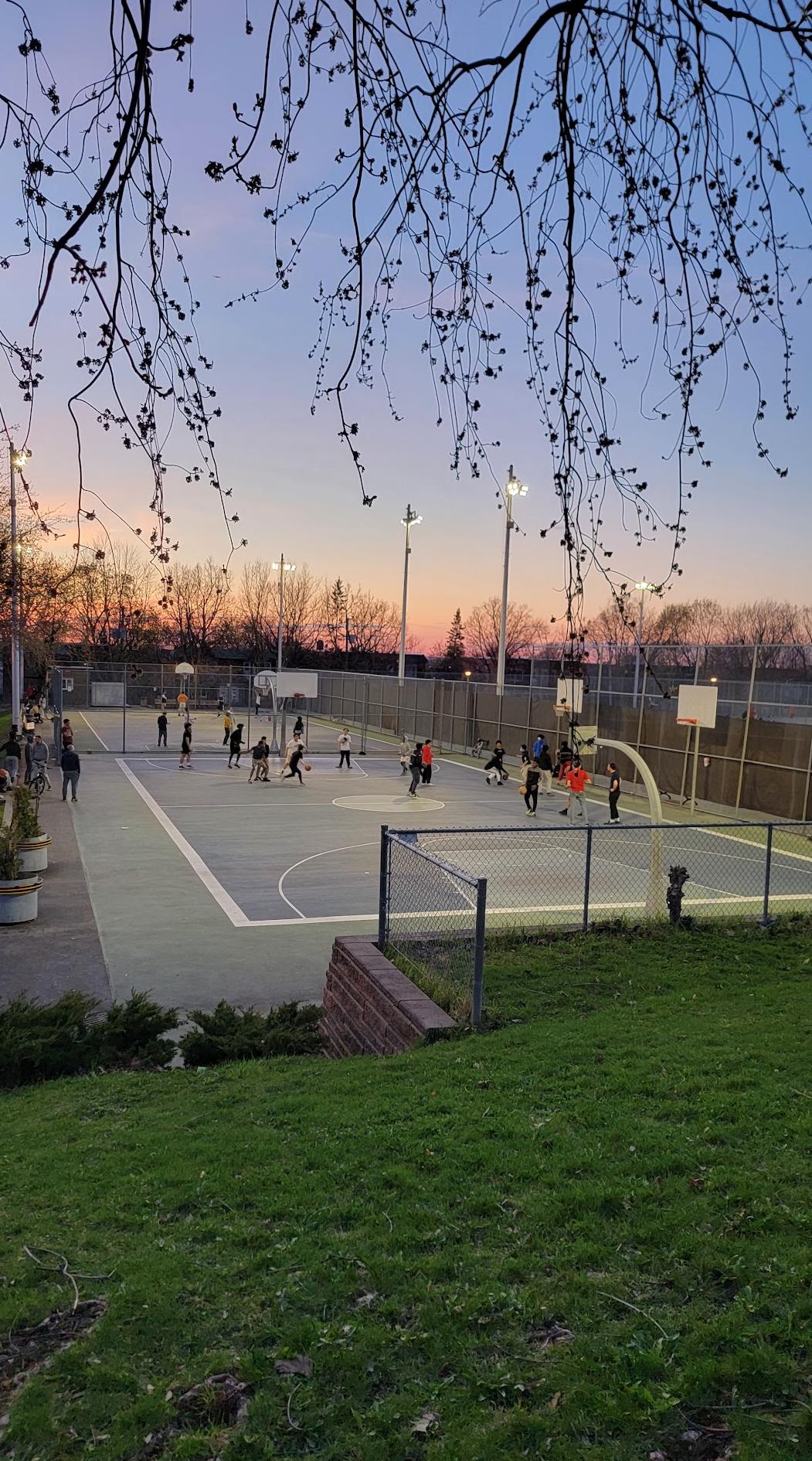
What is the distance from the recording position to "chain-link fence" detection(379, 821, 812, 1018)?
1005 centimetres

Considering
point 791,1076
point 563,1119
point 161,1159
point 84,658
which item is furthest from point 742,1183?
point 84,658

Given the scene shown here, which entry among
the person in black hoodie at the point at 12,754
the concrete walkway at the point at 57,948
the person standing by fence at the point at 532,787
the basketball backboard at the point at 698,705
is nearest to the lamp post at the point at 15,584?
the person in black hoodie at the point at 12,754

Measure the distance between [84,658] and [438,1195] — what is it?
67.5 meters

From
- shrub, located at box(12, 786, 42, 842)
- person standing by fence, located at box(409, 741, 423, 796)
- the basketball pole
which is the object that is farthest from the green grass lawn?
person standing by fence, located at box(409, 741, 423, 796)

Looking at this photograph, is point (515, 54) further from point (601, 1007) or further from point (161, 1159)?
point (601, 1007)

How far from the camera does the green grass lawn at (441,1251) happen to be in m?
3.57

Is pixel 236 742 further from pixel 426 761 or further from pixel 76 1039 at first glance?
pixel 76 1039

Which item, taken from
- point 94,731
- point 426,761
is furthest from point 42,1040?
point 94,731

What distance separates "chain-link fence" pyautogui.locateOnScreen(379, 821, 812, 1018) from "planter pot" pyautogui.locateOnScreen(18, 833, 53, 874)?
22.6 ft

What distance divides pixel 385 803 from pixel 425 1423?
974 inches

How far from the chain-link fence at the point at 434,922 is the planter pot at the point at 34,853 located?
8.40 meters

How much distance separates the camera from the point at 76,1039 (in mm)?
8953

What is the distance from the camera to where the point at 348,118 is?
117 inches

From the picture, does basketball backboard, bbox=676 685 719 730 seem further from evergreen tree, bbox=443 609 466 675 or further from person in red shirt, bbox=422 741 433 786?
evergreen tree, bbox=443 609 466 675
